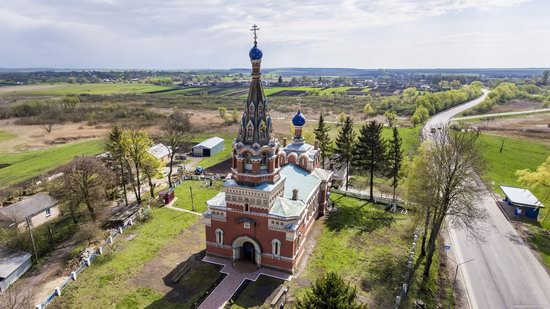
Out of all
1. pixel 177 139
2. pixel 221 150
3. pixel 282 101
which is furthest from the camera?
pixel 282 101

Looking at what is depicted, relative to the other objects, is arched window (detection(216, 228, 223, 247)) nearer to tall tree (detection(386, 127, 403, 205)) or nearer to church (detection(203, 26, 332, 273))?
church (detection(203, 26, 332, 273))

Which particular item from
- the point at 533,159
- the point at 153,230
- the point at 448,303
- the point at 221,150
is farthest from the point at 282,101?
the point at 448,303

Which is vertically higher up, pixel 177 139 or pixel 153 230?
pixel 177 139

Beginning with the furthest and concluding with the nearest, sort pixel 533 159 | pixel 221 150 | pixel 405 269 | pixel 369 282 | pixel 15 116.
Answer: pixel 15 116
pixel 221 150
pixel 533 159
pixel 405 269
pixel 369 282

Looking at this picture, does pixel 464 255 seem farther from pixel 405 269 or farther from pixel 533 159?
pixel 533 159

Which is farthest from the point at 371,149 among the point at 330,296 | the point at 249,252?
the point at 330,296

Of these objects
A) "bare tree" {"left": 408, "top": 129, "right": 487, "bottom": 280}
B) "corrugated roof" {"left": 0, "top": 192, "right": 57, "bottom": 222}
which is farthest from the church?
"corrugated roof" {"left": 0, "top": 192, "right": 57, "bottom": 222}
